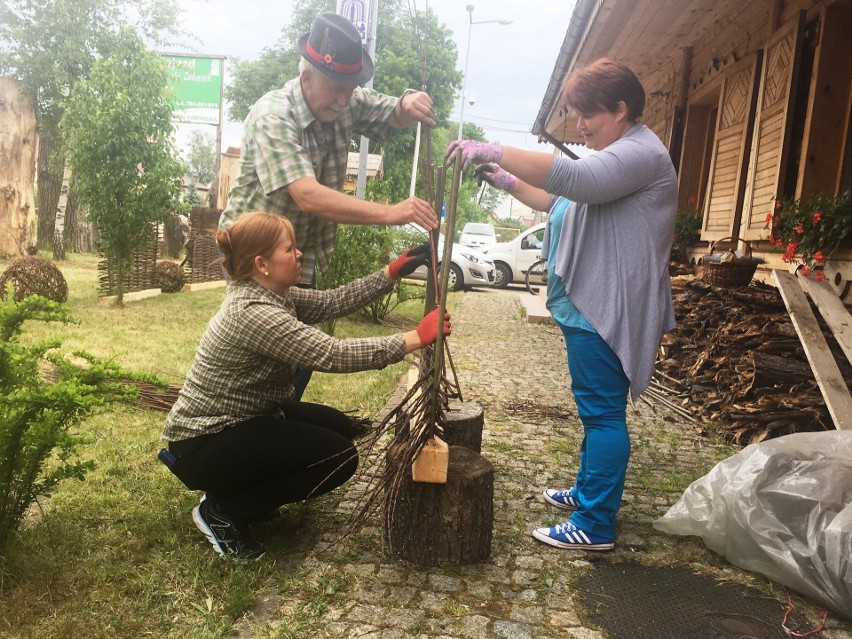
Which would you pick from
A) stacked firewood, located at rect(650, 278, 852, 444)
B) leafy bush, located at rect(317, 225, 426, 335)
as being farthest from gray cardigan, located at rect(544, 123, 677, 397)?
leafy bush, located at rect(317, 225, 426, 335)

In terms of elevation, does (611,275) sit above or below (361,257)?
above

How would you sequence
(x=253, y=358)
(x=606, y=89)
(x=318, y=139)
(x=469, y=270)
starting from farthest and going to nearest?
(x=469, y=270)
(x=318, y=139)
(x=606, y=89)
(x=253, y=358)

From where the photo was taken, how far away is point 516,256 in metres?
16.8

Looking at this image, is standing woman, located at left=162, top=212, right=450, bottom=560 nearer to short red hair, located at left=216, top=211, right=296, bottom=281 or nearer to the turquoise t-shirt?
short red hair, located at left=216, top=211, right=296, bottom=281

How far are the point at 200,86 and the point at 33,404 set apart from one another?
63.5 feet

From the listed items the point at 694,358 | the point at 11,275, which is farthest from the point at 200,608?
the point at 11,275

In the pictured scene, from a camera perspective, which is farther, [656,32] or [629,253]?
[656,32]

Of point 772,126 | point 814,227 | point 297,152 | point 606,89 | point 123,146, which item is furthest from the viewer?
point 123,146

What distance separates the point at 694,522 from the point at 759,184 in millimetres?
4092

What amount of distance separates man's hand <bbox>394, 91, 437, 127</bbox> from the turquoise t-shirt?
2.25 ft

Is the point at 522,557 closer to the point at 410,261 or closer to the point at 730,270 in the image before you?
the point at 410,261

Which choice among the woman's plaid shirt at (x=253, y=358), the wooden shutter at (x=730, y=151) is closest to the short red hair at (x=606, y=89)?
the woman's plaid shirt at (x=253, y=358)

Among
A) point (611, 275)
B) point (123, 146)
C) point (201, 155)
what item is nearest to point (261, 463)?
point (611, 275)

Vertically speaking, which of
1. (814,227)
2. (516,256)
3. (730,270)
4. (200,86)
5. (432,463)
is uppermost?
(200,86)
